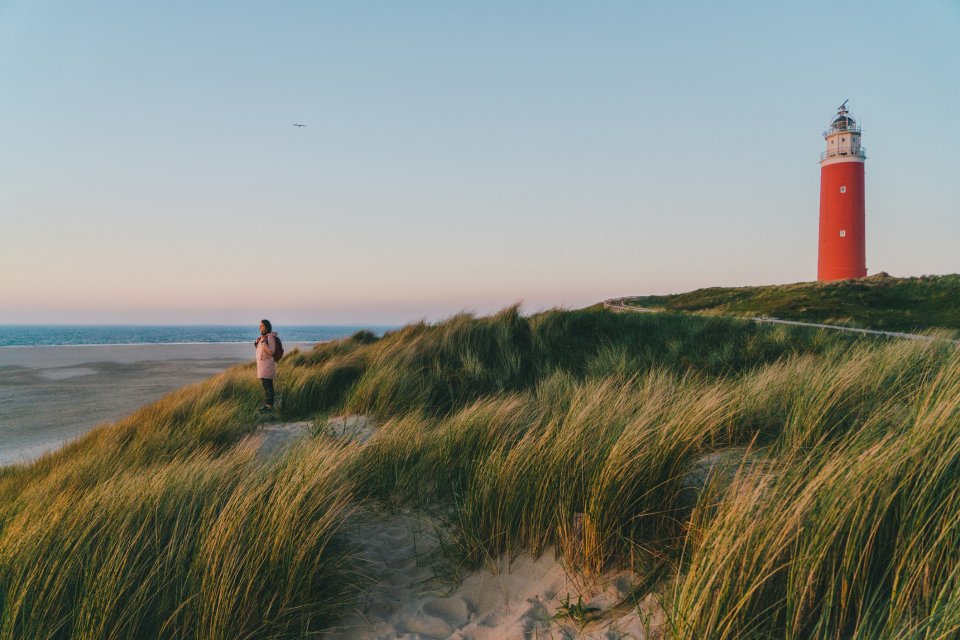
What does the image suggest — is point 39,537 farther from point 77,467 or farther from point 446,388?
point 446,388

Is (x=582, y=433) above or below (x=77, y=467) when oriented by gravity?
above

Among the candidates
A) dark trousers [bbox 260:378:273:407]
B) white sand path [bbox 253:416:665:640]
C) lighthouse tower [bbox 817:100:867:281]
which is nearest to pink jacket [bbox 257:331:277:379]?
dark trousers [bbox 260:378:273:407]

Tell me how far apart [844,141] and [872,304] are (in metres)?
19.3

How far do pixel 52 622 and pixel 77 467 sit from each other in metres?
2.91

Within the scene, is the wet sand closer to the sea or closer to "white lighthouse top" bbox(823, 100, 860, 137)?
the sea

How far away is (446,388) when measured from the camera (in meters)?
7.97

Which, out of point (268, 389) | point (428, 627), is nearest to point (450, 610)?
point (428, 627)


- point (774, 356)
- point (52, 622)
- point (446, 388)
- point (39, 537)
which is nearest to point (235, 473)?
point (39, 537)

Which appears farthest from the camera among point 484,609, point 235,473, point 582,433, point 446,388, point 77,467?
point 446,388

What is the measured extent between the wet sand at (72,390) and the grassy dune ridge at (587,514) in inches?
173

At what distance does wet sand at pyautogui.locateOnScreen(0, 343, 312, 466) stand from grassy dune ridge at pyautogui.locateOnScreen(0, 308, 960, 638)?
439cm

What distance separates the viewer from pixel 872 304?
78.7 ft

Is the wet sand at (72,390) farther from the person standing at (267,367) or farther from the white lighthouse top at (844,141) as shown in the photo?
the white lighthouse top at (844,141)

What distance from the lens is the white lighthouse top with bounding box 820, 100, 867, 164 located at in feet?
119
